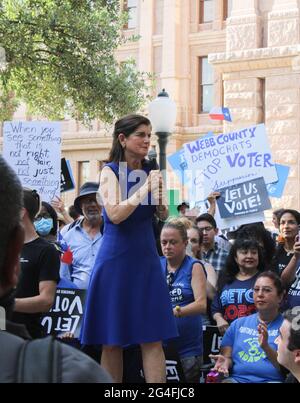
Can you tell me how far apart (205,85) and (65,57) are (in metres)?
14.5

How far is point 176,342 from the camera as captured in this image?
6273mm

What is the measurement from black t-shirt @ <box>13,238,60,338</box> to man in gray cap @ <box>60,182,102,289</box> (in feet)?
6.83

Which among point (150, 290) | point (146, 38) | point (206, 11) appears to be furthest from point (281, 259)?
point (146, 38)

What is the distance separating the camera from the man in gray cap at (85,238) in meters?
7.16

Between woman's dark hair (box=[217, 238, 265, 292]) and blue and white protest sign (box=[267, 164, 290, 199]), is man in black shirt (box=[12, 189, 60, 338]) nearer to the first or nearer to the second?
woman's dark hair (box=[217, 238, 265, 292])

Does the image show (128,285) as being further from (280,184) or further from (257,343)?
(280,184)

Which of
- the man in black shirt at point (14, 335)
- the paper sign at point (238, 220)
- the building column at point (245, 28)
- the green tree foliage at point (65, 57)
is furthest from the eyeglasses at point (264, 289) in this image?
the building column at point (245, 28)

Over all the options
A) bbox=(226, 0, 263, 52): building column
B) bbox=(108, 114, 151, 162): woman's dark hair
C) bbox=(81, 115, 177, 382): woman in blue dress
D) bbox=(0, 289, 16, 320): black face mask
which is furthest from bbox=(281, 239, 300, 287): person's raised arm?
bbox=(226, 0, 263, 52): building column

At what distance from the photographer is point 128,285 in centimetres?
506

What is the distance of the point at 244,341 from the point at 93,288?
127cm

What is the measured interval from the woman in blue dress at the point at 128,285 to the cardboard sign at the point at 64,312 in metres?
1.31

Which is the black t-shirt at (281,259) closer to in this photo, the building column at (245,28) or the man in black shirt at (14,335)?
the man in black shirt at (14,335)
